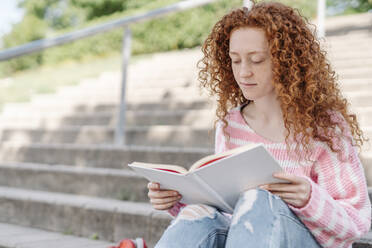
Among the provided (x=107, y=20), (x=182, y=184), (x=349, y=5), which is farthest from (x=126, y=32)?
(x=107, y=20)

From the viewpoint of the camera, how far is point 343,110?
4.88ft

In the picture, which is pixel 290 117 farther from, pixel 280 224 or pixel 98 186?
pixel 98 186

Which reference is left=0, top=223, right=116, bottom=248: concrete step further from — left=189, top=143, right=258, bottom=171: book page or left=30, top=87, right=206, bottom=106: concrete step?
left=30, top=87, right=206, bottom=106: concrete step

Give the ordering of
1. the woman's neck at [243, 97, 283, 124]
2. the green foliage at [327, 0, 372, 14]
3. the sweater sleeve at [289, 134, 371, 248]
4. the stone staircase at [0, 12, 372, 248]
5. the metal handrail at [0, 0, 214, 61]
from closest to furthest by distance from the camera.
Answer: the sweater sleeve at [289, 134, 371, 248] < the woman's neck at [243, 97, 283, 124] < the stone staircase at [0, 12, 372, 248] < the metal handrail at [0, 0, 214, 61] < the green foliage at [327, 0, 372, 14]

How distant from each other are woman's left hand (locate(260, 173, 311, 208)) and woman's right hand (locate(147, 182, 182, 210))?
339mm

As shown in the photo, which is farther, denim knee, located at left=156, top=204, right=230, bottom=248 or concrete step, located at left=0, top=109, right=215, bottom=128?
concrete step, located at left=0, top=109, right=215, bottom=128

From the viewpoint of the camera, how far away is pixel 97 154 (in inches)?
121

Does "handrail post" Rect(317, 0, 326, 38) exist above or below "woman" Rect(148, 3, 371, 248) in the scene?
above

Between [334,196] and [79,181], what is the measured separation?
5.89 ft

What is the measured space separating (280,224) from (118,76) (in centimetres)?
446

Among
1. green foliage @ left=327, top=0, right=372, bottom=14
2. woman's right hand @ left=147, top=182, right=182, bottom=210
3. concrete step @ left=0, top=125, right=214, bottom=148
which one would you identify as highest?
green foliage @ left=327, top=0, right=372, bottom=14

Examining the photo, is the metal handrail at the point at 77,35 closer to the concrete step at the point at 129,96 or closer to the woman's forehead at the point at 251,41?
the concrete step at the point at 129,96

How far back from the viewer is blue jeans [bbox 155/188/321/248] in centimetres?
124

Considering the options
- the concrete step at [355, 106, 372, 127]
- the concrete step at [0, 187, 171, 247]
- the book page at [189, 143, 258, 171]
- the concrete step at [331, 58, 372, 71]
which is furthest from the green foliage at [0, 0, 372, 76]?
the book page at [189, 143, 258, 171]
